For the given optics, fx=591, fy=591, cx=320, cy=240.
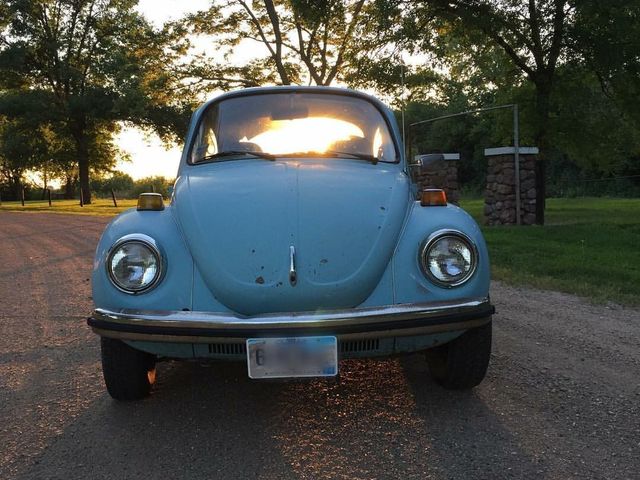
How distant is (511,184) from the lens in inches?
537

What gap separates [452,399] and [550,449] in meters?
0.69

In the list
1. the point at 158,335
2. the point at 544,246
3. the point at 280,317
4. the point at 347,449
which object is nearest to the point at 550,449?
the point at 347,449

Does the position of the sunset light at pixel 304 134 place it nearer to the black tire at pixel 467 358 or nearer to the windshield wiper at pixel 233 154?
the windshield wiper at pixel 233 154

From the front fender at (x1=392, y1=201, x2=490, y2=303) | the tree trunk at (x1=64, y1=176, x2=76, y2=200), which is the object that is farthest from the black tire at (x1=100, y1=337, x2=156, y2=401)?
the tree trunk at (x1=64, y1=176, x2=76, y2=200)

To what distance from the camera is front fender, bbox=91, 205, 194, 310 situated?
9.45 ft

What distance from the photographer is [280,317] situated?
273cm

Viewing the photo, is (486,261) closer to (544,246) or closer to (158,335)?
(158,335)

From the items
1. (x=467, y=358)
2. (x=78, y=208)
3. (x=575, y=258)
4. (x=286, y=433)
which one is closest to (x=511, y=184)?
(x=575, y=258)

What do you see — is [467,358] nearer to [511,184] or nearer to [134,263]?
[134,263]

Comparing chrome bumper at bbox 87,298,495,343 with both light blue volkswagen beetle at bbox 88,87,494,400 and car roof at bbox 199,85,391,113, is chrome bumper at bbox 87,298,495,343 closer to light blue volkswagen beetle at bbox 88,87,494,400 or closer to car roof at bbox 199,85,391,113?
light blue volkswagen beetle at bbox 88,87,494,400

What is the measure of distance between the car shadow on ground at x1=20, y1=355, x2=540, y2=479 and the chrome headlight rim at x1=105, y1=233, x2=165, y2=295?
2.32 ft

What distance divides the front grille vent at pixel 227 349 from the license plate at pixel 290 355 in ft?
0.35

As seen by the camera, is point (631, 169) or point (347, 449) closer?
point (347, 449)

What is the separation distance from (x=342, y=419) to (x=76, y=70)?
123 ft
